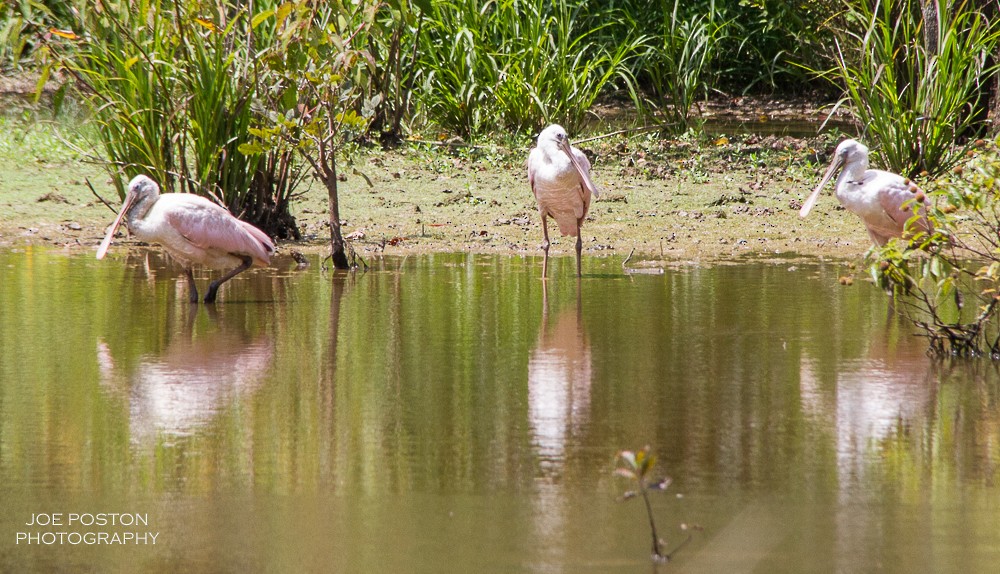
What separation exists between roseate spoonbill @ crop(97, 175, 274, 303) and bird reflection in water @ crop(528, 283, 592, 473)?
179cm

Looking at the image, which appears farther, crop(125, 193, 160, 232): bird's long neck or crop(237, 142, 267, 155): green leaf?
crop(237, 142, 267, 155): green leaf

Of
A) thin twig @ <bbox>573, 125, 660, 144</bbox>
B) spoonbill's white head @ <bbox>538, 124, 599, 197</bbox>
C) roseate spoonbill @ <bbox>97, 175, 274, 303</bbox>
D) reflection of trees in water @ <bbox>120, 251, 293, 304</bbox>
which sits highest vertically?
thin twig @ <bbox>573, 125, 660, 144</bbox>

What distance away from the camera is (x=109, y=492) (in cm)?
385

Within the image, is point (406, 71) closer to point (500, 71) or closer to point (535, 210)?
point (500, 71)

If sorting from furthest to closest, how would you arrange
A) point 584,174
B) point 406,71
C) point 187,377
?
1. point 406,71
2. point 584,174
3. point 187,377

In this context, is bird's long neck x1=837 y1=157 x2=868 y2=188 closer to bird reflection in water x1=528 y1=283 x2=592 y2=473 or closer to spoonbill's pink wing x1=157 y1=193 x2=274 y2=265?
bird reflection in water x1=528 y1=283 x2=592 y2=473

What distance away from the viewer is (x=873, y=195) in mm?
7945

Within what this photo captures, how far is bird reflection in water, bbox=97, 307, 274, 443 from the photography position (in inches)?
185

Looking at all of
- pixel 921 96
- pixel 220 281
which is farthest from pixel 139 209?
pixel 921 96

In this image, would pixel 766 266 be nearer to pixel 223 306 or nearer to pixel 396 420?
pixel 223 306

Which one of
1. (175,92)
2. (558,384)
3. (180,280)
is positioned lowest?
(558,384)

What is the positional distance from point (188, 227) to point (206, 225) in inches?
3.7

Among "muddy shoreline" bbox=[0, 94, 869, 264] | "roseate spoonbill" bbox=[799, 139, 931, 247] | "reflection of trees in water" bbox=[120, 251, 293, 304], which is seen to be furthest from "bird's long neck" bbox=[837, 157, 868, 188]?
"reflection of trees in water" bbox=[120, 251, 293, 304]

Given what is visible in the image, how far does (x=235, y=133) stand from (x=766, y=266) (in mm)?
3530
